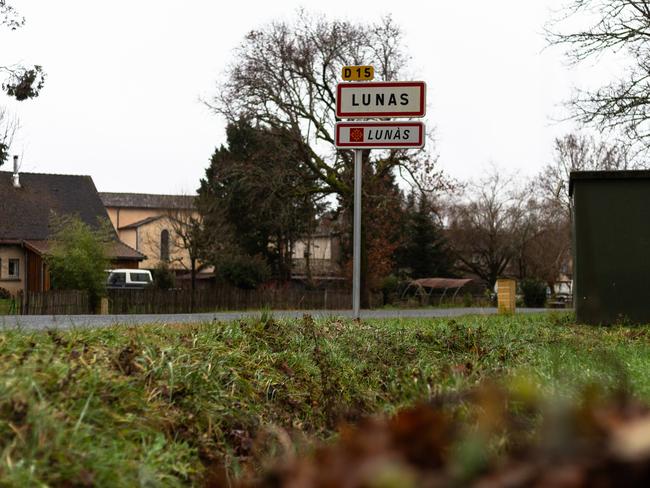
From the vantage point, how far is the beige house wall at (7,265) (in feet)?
164

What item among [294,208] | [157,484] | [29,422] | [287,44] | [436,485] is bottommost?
[157,484]

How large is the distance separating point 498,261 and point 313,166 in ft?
104

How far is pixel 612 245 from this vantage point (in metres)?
14.0

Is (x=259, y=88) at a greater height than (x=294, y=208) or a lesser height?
greater

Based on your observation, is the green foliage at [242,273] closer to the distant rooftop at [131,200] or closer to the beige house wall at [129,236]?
the beige house wall at [129,236]

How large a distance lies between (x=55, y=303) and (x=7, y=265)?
25.1m

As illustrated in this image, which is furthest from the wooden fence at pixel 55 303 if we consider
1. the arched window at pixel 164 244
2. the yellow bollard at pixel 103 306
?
the arched window at pixel 164 244

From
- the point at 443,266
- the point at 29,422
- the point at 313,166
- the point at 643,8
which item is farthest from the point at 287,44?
the point at 29,422

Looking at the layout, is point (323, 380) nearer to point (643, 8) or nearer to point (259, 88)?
point (643, 8)

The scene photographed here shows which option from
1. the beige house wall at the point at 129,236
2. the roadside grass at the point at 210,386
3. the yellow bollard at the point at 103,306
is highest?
the beige house wall at the point at 129,236

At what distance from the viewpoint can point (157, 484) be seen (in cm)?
396

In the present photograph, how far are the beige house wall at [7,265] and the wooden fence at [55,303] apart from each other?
75.4 feet

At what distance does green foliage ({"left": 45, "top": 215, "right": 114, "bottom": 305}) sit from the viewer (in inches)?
1244

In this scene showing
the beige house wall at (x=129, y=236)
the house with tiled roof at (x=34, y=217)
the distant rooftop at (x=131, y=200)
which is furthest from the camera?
the distant rooftop at (x=131, y=200)
